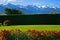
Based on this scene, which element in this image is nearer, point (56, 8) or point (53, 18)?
point (53, 18)

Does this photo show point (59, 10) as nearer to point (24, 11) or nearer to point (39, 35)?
point (24, 11)

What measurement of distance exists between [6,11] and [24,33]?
26217 millimetres

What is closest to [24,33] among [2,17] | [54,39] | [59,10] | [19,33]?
[19,33]

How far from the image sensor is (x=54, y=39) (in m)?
7.17

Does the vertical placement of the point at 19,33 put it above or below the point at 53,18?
above

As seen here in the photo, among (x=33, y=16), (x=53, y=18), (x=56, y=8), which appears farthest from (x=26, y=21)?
(x=56, y=8)

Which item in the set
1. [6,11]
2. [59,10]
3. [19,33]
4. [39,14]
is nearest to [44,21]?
[39,14]

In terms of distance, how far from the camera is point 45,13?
3073 centimetres

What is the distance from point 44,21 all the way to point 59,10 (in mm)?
3424

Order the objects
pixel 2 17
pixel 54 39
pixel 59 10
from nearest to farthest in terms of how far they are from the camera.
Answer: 1. pixel 54 39
2. pixel 2 17
3. pixel 59 10

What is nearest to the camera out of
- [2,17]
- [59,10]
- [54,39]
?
[54,39]

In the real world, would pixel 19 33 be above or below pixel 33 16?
above

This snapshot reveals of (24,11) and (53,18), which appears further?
(24,11)

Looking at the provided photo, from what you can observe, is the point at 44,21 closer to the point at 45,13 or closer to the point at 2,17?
the point at 45,13
